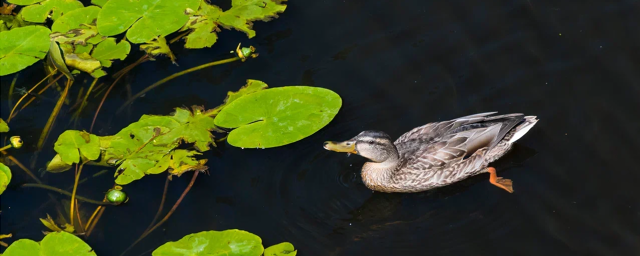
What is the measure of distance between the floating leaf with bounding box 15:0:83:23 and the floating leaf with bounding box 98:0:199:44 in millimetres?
660

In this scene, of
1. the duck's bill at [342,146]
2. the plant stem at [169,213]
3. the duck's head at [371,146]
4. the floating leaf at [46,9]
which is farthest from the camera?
the floating leaf at [46,9]

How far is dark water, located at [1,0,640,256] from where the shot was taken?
594cm

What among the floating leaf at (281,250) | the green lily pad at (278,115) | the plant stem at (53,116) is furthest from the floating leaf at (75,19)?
the floating leaf at (281,250)

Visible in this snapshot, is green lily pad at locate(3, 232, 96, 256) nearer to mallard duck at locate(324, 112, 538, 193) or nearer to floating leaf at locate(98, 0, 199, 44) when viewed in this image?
floating leaf at locate(98, 0, 199, 44)

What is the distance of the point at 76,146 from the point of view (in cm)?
620

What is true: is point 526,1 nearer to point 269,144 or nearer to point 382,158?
point 382,158

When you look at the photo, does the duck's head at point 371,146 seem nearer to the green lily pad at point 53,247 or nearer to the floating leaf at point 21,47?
the green lily pad at point 53,247

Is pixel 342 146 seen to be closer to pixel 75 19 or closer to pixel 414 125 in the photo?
pixel 414 125

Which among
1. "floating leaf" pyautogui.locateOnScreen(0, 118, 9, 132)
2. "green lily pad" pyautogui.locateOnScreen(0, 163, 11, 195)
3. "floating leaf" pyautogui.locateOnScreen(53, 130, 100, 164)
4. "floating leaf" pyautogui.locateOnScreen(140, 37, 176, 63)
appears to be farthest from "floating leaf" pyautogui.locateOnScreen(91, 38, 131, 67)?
"green lily pad" pyautogui.locateOnScreen(0, 163, 11, 195)

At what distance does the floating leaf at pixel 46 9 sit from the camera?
7191 mm

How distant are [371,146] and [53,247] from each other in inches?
120

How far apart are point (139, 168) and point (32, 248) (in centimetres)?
119

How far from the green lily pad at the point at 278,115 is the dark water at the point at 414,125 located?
0.40 metres

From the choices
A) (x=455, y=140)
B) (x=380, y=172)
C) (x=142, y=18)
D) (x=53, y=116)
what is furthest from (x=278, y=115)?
(x=53, y=116)
